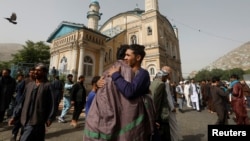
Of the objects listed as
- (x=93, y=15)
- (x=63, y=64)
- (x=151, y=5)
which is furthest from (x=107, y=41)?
(x=151, y=5)

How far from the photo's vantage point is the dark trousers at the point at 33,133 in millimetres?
2591

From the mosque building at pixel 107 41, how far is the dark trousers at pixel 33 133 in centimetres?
1316

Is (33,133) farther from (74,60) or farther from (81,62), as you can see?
(74,60)

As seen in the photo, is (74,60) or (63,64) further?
(63,64)

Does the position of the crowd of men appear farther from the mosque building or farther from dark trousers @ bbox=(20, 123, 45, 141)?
the mosque building

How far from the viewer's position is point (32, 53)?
25234mm

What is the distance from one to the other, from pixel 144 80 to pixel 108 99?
40cm

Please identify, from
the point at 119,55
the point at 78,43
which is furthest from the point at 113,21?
the point at 119,55

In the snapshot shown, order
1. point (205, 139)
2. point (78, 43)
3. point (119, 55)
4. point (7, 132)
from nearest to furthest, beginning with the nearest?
point (119, 55)
point (205, 139)
point (7, 132)
point (78, 43)

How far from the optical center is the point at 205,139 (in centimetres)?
452

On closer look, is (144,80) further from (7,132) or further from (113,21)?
(113,21)

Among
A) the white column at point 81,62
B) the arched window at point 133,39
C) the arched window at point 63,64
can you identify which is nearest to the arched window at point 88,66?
the white column at point 81,62

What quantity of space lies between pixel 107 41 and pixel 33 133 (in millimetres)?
21877

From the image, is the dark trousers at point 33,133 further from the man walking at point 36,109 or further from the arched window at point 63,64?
the arched window at point 63,64
